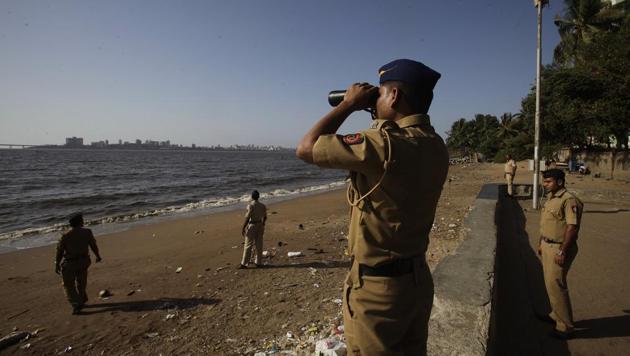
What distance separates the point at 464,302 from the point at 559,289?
141 cm

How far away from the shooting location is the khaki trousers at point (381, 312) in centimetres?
156

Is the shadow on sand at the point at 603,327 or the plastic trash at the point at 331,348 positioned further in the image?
the shadow on sand at the point at 603,327

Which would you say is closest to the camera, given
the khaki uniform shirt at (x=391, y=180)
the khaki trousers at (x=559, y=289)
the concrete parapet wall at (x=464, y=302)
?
the khaki uniform shirt at (x=391, y=180)

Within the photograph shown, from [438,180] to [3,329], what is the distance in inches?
292

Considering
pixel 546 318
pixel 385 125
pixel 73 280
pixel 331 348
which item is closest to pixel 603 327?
pixel 546 318

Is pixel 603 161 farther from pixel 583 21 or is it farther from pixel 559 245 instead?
pixel 559 245

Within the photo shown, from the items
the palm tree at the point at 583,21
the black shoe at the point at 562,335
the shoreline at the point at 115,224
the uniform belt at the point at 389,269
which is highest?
the palm tree at the point at 583,21

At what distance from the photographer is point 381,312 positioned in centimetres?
155

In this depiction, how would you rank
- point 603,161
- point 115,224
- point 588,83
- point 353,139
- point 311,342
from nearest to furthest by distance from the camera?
point 353,139, point 311,342, point 115,224, point 588,83, point 603,161

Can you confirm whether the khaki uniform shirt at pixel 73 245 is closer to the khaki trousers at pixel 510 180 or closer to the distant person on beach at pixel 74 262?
the distant person on beach at pixel 74 262

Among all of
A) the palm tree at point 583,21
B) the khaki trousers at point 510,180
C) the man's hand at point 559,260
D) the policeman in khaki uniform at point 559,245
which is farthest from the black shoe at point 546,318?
the palm tree at point 583,21

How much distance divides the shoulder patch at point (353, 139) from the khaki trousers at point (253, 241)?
6.48 m

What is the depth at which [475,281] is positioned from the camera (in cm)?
349

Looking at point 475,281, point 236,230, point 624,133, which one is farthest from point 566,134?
point 475,281
